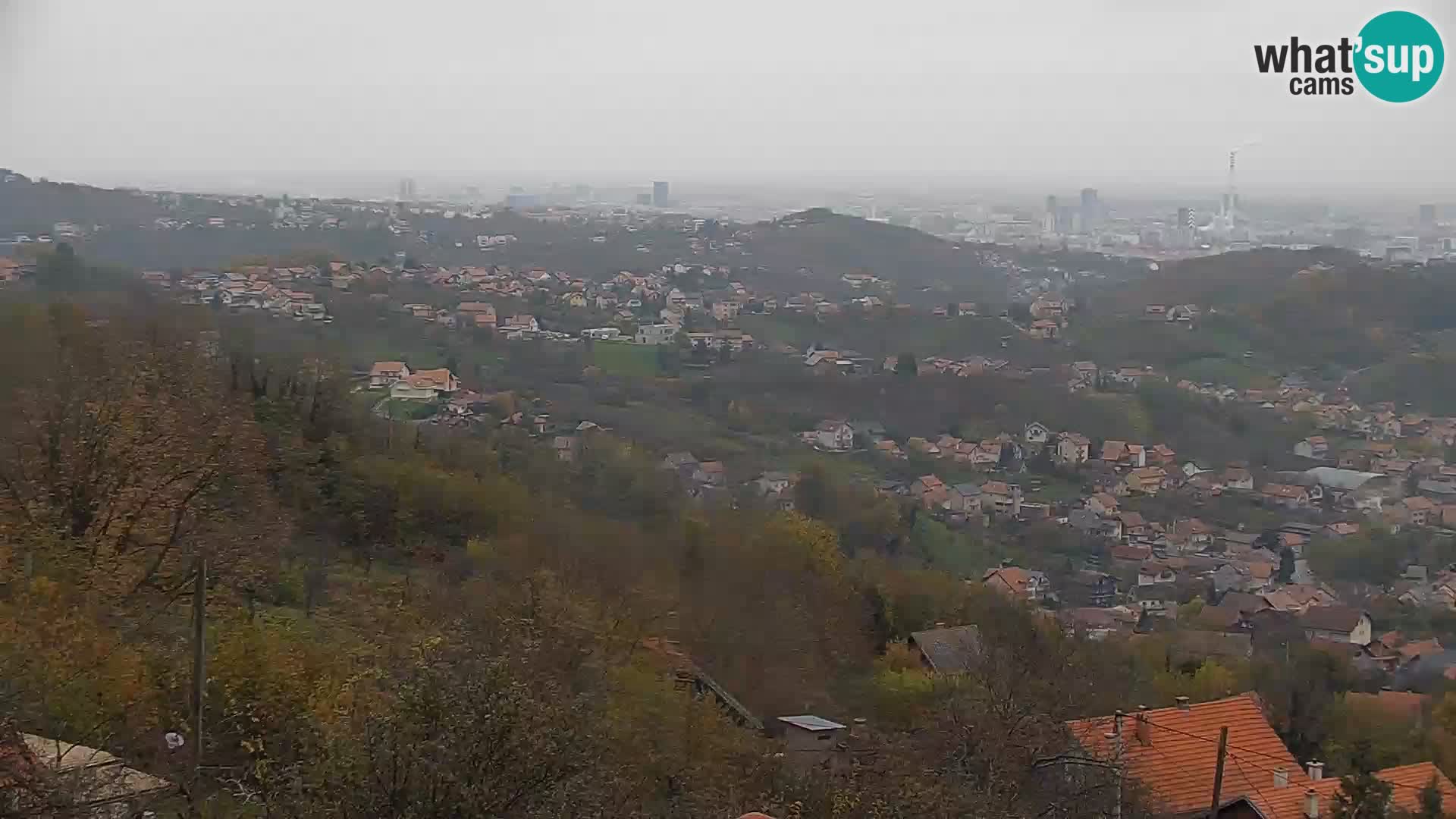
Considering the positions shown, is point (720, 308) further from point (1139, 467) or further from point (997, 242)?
point (1139, 467)

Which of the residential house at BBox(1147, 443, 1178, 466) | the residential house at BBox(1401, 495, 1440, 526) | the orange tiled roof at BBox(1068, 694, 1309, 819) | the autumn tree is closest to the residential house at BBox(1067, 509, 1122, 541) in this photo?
the residential house at BBox(1147, 443, 1178, 466)

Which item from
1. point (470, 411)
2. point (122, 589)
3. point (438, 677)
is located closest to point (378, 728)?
point (438, 677)

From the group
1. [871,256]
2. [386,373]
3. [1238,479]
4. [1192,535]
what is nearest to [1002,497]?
[1192,535]

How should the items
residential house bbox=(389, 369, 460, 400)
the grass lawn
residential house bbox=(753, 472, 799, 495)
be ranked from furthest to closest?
1. residential house bbox=(389, 369, 460, 400)
2. residential house bbox=(753, 472, 799, 495)
3. the grass lawn

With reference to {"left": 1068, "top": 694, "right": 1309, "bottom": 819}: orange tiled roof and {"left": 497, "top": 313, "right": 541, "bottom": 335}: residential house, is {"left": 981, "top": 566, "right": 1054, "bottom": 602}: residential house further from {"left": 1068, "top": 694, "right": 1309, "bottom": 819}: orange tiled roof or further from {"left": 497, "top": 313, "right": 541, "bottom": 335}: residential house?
{"left": 497, "top": 313, "right": 541, "bottom": 335}: residential house

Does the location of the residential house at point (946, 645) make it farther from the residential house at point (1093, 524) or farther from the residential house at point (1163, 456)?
the residential house at point (1163, 456)

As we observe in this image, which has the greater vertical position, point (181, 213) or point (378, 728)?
point (181, 213)

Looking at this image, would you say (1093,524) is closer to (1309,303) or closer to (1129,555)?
(1129,555)

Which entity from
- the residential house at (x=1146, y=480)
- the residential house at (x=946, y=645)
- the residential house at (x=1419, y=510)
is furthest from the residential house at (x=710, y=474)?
the residential house at (x=1419, y=510)
